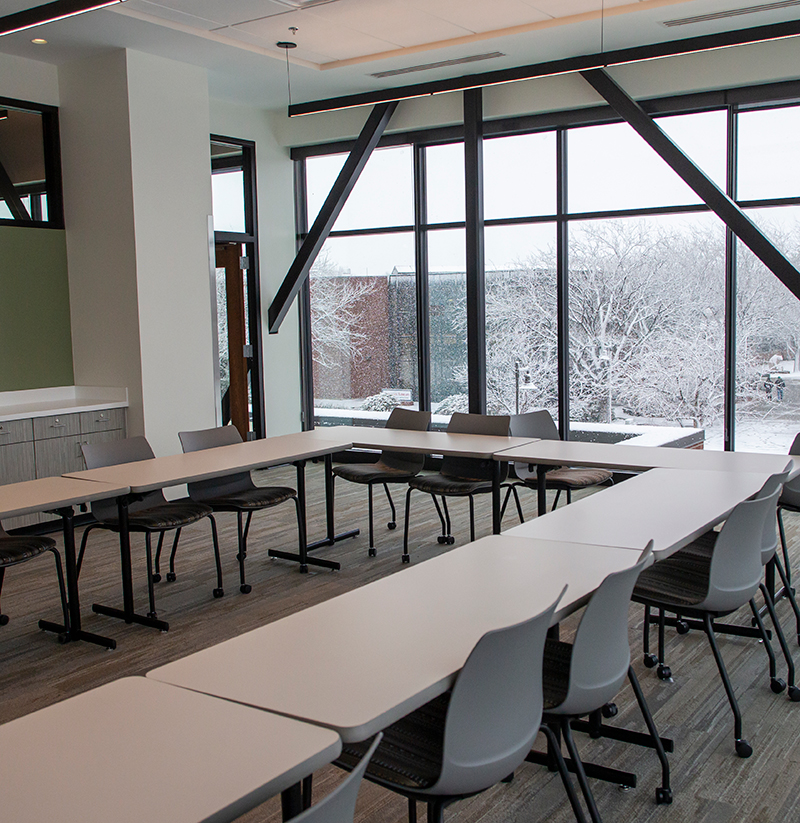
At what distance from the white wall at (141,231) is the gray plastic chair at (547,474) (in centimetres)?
289

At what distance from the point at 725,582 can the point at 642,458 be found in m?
1.78

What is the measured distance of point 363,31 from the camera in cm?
658

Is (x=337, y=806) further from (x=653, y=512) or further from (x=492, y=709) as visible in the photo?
(x=653, y=512)

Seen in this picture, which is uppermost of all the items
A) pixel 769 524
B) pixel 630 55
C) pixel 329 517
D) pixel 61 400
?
pixel 630 55

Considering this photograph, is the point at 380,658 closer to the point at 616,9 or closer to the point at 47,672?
the point at 47,672

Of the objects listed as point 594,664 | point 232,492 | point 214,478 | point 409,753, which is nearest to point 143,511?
point 214,478

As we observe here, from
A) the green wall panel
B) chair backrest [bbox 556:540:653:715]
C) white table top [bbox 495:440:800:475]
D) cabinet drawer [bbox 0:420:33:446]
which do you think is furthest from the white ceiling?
chair backrest [bbox 556:540:653:715]

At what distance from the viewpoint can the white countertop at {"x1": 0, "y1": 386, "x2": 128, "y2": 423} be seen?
673cm

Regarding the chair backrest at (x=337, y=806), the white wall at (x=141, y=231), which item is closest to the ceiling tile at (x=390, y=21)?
the white wall at (x=141, y=231)

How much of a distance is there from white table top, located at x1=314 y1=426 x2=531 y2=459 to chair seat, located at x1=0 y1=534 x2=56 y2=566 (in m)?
2.11

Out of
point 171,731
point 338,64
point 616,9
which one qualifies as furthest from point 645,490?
point 338,64

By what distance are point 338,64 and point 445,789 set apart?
6.62m

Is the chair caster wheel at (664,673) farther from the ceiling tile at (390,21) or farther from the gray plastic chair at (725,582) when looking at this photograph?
the ceiling tile at (390,21)

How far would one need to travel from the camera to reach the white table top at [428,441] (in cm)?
545
